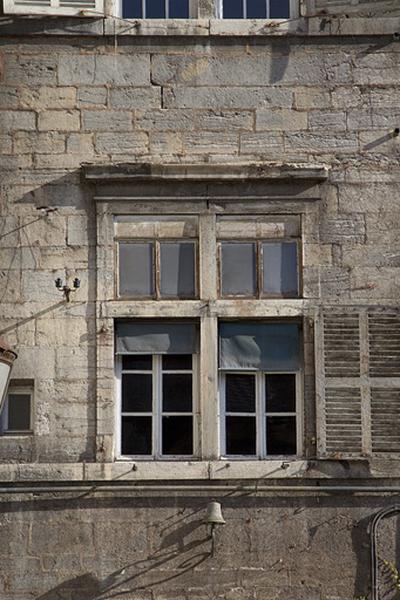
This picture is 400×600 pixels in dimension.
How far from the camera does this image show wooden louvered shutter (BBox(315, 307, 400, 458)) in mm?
10781

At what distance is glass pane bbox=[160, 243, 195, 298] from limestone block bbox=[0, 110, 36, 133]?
1528 millimetres

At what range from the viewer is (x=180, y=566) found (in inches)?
414

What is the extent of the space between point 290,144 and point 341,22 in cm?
116

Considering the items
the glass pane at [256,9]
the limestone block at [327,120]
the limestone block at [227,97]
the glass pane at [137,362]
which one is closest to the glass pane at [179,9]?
the glass pane at [256,9]

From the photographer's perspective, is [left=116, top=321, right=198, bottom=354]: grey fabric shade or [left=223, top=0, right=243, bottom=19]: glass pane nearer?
[left=116, top=321, right=198, bottom=354]: grey fabric shade

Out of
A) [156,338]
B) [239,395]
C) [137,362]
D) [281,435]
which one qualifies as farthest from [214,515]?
[156,338]

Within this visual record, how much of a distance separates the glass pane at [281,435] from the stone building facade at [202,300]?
17mm

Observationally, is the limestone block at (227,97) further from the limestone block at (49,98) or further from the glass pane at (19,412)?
the glass pane at (19,412)

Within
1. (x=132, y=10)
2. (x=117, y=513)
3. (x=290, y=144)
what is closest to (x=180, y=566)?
(x=117, y=513)

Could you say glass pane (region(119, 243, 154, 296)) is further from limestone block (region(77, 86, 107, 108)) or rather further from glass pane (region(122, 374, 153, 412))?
limestone block (region(77, 86, 107, 108))

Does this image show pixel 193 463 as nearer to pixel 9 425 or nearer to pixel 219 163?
pixel 9 425

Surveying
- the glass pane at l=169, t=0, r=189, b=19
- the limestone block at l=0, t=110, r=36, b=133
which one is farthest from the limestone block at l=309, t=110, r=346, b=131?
the limestone block at l=0, t=110, r=36, b=133

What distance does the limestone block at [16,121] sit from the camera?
1127 cm

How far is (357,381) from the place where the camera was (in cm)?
1088
